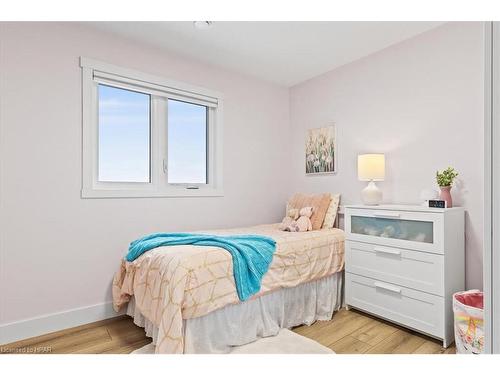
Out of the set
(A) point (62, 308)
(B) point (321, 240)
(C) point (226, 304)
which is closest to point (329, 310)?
(B) point (321, 240)

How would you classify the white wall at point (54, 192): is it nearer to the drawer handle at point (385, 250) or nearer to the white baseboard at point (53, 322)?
the white baseboard at point (53, 322)

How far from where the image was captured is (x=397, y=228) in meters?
2.42

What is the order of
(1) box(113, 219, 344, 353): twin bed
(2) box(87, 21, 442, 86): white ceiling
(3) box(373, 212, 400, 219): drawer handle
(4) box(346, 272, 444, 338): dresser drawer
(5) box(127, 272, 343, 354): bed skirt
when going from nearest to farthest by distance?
(1) box(113, 219, 344, 353): twin bed < (5) box(127, 272, 343, 354): bed skirt < (4) box(346, 272, 444, 338): dresser drawer < (3) box(373, 212, 400, 219): drawer handle < (2) box(87, 21, 442, 86): white ceiling

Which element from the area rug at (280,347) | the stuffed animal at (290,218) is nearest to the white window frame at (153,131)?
the stuffed animal at (290,218)

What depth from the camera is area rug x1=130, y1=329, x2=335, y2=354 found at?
200cm

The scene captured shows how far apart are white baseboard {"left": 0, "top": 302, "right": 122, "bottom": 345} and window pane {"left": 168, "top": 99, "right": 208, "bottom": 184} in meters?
1.32

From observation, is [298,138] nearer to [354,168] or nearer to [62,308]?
[354,168]

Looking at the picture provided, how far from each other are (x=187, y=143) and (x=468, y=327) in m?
2.81

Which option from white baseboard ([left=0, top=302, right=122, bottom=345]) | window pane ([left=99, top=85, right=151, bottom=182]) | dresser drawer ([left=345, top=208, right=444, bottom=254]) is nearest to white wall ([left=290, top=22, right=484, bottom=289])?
dresser drawer ([left=345, top=208, right=444, bottom=254])

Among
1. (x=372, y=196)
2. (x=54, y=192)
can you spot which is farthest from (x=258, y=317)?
(x=54, y=192)

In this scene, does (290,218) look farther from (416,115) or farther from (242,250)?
(416,115)

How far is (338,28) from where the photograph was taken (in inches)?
100

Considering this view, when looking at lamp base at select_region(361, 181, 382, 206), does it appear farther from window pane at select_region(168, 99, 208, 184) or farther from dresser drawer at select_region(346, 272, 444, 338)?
window pane at select_region(168, 99, 208, 184)

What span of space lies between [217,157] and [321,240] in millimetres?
1427
